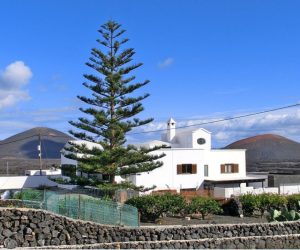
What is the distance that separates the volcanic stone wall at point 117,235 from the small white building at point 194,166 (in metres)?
19.0

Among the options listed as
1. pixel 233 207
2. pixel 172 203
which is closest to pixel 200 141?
pixel 233 207

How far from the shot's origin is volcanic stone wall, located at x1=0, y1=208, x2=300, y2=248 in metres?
16.0

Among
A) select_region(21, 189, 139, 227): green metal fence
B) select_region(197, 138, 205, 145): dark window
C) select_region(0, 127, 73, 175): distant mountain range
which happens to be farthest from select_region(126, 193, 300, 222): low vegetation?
select_region(0, 127, 73, 175): distant mountain range

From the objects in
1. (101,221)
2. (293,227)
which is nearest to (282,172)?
(293,227)

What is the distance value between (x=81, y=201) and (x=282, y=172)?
124 feet

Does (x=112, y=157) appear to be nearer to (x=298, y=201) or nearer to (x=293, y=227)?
(x=298, y=201)

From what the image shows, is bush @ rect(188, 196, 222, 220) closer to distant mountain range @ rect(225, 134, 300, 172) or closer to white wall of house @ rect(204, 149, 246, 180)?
white wall of house @ rect(204, 149, 246, 180)

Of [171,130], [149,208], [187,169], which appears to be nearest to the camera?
[149,208]

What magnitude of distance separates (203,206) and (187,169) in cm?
1704

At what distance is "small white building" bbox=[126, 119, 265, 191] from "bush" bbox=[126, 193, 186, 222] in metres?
14.1

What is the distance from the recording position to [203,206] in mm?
23031

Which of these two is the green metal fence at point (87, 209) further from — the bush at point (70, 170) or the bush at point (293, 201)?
the bush at point (70, 170)

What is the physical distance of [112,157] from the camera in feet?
93.8

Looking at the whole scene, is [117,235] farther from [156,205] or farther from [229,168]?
[229,168]
